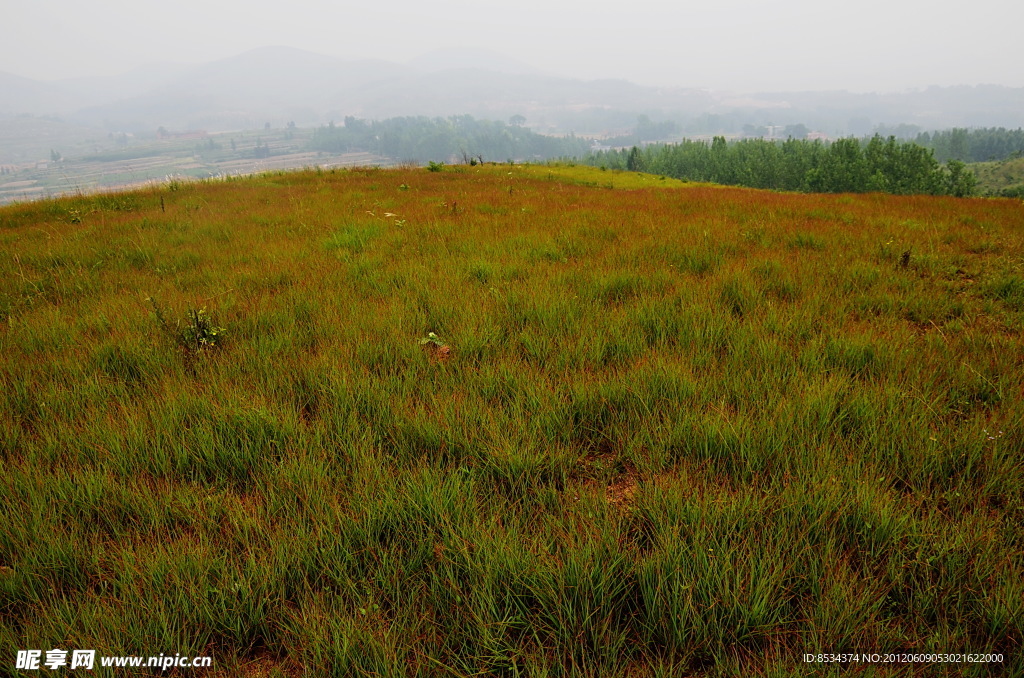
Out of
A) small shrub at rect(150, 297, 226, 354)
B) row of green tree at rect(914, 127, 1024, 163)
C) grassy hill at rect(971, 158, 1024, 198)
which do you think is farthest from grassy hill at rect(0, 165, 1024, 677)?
row of green tree at rect(914, 127, 1024, 163)

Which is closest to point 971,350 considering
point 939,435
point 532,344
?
point 939,435

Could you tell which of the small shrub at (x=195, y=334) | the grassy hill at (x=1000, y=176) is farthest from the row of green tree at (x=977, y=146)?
the small shrub at (x=195, y=334)

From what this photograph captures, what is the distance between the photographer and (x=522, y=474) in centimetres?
227

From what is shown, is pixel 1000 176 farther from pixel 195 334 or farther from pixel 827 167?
pixel 195 334

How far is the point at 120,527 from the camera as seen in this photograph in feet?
6.55

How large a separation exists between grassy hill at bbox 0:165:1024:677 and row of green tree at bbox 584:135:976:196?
7008 centimetres

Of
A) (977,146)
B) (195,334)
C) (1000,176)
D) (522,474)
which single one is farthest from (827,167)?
(977,146)

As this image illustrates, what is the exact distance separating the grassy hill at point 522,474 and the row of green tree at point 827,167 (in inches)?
2759

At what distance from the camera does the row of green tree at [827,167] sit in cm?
7175

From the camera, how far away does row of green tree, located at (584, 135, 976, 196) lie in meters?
71.8

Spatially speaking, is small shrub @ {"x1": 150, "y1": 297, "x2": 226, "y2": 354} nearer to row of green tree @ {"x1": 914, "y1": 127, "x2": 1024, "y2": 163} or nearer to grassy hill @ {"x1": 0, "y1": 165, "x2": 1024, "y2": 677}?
grassy hill @ {"x1": 0, "y1": 165, "x2": 1024, "y2": 677}

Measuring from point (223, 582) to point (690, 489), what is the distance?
2.04 metres

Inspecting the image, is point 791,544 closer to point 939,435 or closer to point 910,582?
point 910,582

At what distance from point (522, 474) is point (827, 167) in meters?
101
